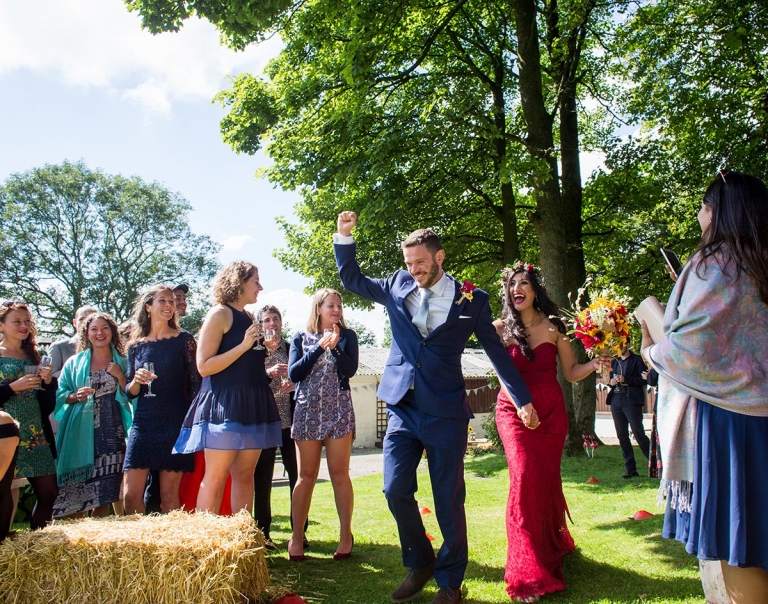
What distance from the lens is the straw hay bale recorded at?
141 inches

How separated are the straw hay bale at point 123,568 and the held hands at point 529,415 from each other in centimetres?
203

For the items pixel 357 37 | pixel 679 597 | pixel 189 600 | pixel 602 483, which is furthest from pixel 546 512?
pixel 357 37

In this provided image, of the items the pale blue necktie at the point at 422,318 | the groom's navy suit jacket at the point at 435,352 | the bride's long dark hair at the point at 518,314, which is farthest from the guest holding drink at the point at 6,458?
the bride's long dark hair at the point at 518,314

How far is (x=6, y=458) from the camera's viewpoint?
11.9 feet

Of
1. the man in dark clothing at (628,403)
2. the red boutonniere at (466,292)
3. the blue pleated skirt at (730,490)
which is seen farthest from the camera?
the man in dark clothing at (628,403)

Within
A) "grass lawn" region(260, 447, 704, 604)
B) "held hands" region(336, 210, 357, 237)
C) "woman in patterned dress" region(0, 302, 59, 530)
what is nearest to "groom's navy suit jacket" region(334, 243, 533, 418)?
"held hands" region(336, 210, 357, 237)

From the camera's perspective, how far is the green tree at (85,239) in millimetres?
43656

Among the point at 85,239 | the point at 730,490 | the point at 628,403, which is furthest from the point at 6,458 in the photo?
the point at 85,239

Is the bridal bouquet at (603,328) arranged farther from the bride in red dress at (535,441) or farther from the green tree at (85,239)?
the green tree at (85,239)

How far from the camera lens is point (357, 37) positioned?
36.1ft

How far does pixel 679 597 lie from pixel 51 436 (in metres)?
4.99

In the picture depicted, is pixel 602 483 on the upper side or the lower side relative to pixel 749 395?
lower

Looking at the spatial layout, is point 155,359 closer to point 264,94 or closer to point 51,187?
point 264,94

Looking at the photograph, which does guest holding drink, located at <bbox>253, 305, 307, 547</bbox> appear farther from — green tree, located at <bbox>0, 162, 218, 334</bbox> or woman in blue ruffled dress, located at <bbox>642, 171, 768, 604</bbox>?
green tree, located at <bbox>0, 162, 218, 334</bbox>
